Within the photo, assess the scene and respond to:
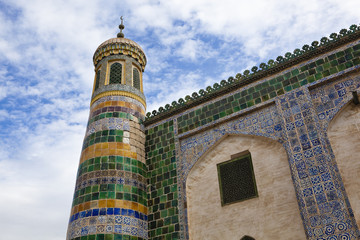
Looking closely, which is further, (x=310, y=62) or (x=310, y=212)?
(x=310, y=62)

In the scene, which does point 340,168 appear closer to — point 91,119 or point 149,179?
point 149,179

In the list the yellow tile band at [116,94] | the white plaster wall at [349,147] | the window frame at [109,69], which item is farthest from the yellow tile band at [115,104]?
the white plaster wall at [349,147]

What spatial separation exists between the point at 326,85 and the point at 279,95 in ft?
2.95

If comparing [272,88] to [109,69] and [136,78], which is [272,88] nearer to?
[136,78]

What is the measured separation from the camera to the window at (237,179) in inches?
264

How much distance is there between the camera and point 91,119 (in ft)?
28.9

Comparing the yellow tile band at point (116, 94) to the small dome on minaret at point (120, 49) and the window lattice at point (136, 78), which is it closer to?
the window lattice at point (136, 78)

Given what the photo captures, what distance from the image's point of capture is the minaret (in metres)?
7.05

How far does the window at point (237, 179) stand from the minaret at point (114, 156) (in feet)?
6.06

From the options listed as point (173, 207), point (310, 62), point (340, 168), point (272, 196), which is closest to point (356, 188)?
point (340, 168)

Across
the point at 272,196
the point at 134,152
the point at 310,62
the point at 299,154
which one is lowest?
the point at 272,196

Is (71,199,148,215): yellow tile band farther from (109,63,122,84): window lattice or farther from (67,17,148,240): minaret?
(109,63,122,84): window lattice

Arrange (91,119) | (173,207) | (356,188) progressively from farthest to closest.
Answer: (91,119) → (173,207) → (356,188)

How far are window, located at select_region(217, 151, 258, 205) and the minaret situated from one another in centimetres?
185
